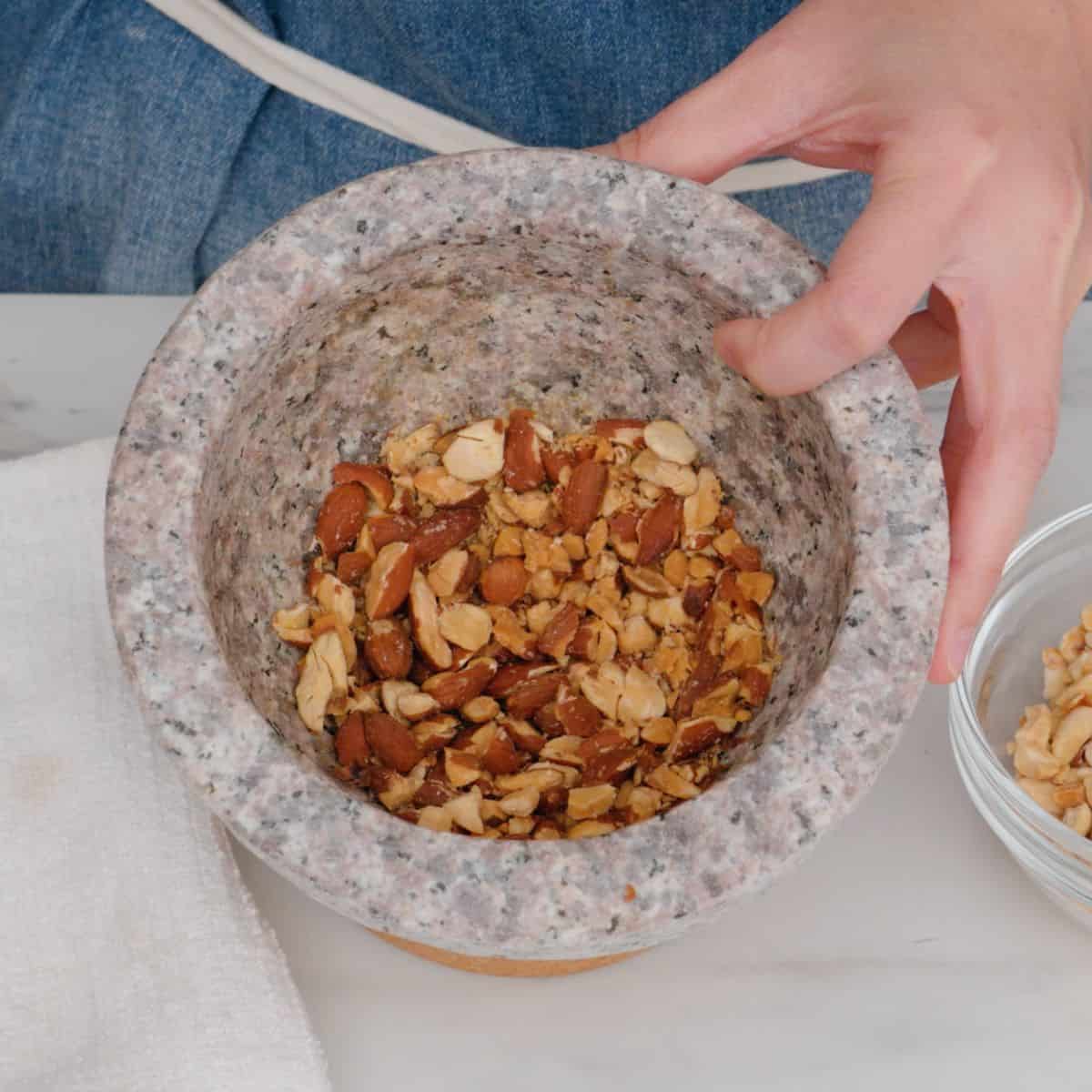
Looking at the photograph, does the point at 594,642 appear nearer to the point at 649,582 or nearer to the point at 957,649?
the point at 649,582

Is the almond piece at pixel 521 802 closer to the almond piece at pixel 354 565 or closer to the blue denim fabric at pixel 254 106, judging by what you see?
the almond piece at pixel 354 565

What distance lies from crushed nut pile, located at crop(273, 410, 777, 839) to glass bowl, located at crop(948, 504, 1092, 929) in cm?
14

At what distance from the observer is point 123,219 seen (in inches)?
43.7

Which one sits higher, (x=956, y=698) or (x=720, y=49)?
(x=720, y=49)

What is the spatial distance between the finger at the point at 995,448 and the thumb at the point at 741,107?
0.47 feet

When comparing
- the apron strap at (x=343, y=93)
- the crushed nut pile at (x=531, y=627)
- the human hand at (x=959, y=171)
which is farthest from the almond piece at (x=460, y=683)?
the apron strap at (x=343, y=93)

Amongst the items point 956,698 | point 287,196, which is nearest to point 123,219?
point 287,196

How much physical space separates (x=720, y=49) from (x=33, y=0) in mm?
569

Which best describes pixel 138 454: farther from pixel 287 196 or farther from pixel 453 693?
pixel 287 196

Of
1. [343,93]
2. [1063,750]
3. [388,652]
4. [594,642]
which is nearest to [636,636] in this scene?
[594,642]

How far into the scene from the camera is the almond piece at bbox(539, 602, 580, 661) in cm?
71

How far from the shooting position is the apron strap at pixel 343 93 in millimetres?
997

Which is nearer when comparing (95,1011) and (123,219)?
(95,1011)

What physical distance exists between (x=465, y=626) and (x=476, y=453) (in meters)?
0.10
